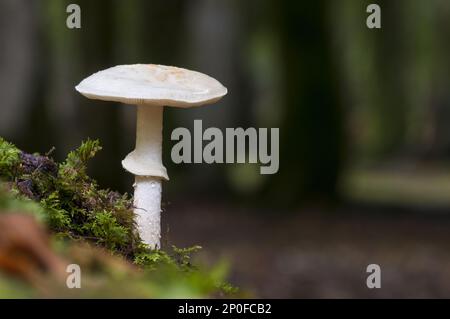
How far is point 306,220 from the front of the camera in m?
16.3

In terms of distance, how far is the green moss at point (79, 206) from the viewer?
3.16 metres

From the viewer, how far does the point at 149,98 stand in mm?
3104

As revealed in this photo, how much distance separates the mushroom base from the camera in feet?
11.2

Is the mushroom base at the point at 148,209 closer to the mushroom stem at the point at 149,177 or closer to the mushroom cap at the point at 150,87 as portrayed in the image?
the mushroom stem at the point at 149,177

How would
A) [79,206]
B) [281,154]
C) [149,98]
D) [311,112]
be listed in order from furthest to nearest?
[281,154], [311,112], [79,206], [149,98]

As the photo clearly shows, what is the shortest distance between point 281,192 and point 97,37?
495 centimetres

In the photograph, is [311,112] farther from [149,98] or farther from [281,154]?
[149,98]

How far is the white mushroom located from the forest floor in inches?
246

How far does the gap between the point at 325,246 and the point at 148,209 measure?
1105cm

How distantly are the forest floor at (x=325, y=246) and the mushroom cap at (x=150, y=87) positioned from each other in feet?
21.6

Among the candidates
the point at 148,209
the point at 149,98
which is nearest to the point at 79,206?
the point at 148,209

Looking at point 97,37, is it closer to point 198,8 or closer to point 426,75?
point 198,8

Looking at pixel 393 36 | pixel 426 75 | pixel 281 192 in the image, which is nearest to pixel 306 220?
pixel 281 192

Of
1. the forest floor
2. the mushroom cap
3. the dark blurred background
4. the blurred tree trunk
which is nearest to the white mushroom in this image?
the mushroom cap
